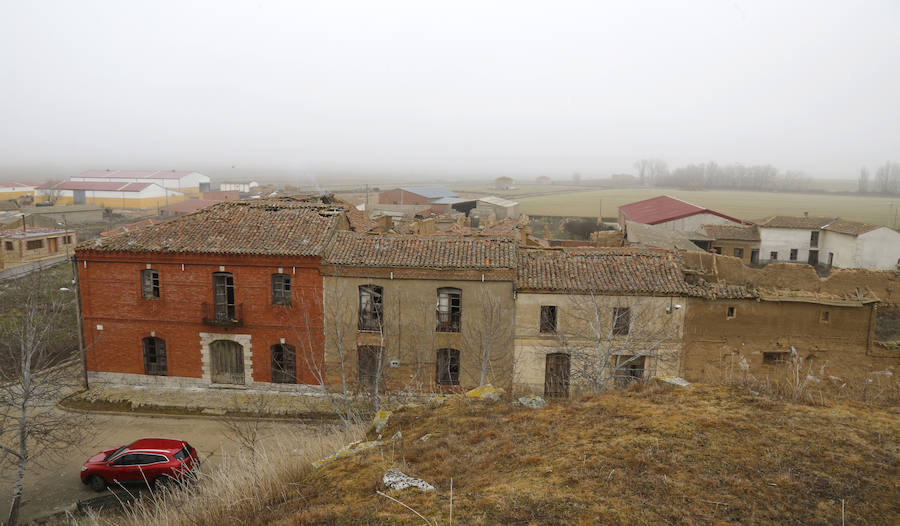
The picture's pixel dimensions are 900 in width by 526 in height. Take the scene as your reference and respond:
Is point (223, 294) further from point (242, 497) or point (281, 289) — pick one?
point (242, 497)

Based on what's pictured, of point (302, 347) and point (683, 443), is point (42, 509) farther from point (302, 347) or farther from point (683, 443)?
point (683, 443)

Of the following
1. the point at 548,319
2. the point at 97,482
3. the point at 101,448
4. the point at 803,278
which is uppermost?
the point at 803,278

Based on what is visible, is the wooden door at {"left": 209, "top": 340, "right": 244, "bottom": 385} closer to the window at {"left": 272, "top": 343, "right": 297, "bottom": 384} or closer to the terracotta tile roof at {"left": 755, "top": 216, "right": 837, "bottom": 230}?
the window at {"left": 272, "top": 343, "right": 297, "bottom": 384}

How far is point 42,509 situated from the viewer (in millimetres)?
16578

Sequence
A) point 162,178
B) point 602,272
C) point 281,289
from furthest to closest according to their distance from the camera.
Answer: point 162,178 → point 281,289 → point 602,272

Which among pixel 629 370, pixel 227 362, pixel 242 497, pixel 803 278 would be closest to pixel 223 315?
pixel 227 362

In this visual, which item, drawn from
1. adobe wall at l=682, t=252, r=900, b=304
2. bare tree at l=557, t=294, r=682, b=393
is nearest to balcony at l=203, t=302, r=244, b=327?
bare tree at l=557, t=294, r=682, b=393

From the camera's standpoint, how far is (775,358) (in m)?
22.6

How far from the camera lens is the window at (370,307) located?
23214mm

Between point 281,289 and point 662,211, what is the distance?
174 feet

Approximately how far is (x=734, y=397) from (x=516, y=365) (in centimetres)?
1153

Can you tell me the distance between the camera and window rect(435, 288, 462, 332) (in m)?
23.1

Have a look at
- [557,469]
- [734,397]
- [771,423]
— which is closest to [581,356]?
[734,397]

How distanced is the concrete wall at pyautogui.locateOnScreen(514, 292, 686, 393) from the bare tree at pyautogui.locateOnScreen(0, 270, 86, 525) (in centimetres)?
1565
